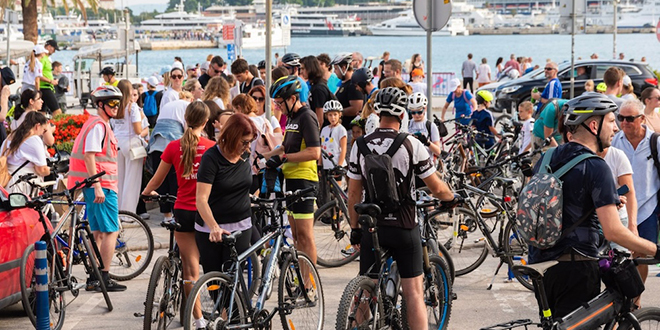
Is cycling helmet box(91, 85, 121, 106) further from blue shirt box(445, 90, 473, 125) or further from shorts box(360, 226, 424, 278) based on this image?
blue shirt box(445, 90, 473, 125)

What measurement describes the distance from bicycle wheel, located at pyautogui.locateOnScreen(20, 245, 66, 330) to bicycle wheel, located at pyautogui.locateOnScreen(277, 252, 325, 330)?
2036mm

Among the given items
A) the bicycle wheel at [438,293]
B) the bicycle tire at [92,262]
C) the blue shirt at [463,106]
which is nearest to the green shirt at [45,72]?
the blue shirt at [463,106]

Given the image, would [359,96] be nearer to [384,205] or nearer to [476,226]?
[476,226]

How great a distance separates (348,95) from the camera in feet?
43.3

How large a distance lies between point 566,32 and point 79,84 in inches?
946

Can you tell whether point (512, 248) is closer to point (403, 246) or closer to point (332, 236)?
point (332, 236)

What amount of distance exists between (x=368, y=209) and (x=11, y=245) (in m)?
3.14

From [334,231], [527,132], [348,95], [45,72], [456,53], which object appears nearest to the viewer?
[334,231]

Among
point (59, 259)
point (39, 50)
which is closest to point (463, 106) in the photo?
point (39, 50)

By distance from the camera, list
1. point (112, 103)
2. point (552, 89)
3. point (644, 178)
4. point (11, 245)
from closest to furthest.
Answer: point (11, 245) < point (644, 178) < point (112, 103) < point (552, 89)

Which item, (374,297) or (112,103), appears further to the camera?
(112,103)

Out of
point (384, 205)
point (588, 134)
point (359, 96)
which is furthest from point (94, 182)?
point (359, 96)

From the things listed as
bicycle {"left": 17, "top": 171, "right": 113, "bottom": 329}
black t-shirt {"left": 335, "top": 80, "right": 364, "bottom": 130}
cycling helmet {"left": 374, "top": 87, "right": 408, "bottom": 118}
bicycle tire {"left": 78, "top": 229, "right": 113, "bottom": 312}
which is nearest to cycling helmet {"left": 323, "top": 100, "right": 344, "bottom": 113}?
black t-shirt {"left": 335, "top": 80, "right": 364, "bottom": 130}

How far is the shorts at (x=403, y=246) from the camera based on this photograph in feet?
21.1
